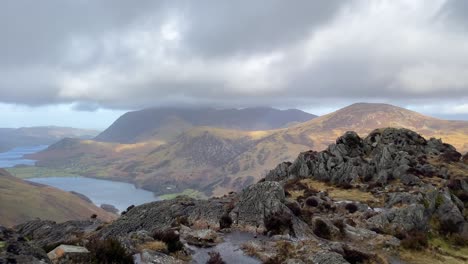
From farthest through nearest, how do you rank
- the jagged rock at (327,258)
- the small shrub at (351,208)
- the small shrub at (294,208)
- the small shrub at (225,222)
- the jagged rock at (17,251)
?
the small shrub at (351,208) < the small shrub at (294,208) < the small shrub at (225,222) < the jagged rock at (327,258) < the jagged rock at (17,251)

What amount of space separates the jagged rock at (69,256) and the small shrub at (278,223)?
16913mm

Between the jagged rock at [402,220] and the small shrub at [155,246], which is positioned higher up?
the small shrub at [155,246]

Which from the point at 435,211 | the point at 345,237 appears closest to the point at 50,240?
the point at 345,237

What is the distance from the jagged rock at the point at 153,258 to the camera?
813 inches

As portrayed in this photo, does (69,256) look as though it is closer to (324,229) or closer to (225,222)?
→ (225,222)

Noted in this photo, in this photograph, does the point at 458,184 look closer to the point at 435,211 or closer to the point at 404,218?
the point at 435,211

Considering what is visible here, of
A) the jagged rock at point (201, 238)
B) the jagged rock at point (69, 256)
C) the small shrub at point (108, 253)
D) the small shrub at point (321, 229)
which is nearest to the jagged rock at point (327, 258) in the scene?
the jagged rock at point (201, 238)

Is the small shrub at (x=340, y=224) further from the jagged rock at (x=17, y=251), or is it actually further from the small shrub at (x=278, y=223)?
the jagged rock at (x=17, y=251)

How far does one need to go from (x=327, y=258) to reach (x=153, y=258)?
11.4m

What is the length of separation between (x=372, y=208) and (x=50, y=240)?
41.9 metres

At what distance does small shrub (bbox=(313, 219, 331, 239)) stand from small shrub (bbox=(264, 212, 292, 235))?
10.1 feet

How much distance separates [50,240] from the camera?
4241 centimetres

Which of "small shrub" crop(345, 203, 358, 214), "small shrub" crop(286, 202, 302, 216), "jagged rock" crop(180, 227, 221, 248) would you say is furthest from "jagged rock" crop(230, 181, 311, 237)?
"small shrub" crop(345, 203, 358, 214)

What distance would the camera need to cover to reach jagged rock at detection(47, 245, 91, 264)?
56.0 ft
